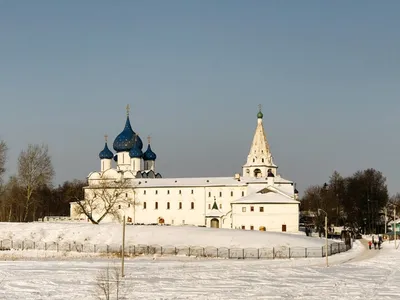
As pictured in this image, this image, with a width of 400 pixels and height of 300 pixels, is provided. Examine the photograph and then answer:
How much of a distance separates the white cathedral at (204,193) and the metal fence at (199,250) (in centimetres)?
2433

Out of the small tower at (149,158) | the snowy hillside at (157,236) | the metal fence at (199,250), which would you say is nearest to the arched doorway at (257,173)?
the small tower at (149,158)

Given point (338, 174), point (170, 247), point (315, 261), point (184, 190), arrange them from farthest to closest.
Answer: point (338, 174)
point (184, 190)
point (170, 247)
point (315, 261)

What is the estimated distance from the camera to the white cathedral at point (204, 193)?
85.3 meters

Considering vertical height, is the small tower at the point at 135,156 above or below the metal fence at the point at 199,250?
above

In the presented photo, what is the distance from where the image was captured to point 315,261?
49.3m

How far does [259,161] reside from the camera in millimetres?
111750

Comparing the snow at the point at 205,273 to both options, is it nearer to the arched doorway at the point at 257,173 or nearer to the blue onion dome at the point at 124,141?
the arched doorway at the point at 257,173

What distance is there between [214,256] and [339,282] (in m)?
18.5

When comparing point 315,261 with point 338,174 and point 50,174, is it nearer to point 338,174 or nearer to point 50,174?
point 50,174

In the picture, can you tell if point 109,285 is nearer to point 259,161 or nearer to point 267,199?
point 267,199

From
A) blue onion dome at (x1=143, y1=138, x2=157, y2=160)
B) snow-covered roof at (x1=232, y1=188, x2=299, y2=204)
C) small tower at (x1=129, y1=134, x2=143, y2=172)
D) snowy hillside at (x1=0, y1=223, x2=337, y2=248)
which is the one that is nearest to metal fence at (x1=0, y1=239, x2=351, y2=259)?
snowy hillside at (x1=0, y1=223, x2=337, y2=248)

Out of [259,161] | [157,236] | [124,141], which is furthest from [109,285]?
[124,141]

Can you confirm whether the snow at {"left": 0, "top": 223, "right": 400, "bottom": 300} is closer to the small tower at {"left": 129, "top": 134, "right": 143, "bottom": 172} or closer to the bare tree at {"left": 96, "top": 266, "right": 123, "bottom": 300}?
the bare tree at {"left": 96, "top": 266, "right": 123, "bottom": 300}

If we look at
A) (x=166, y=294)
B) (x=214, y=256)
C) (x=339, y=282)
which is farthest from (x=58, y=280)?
(x=214, y=256)
